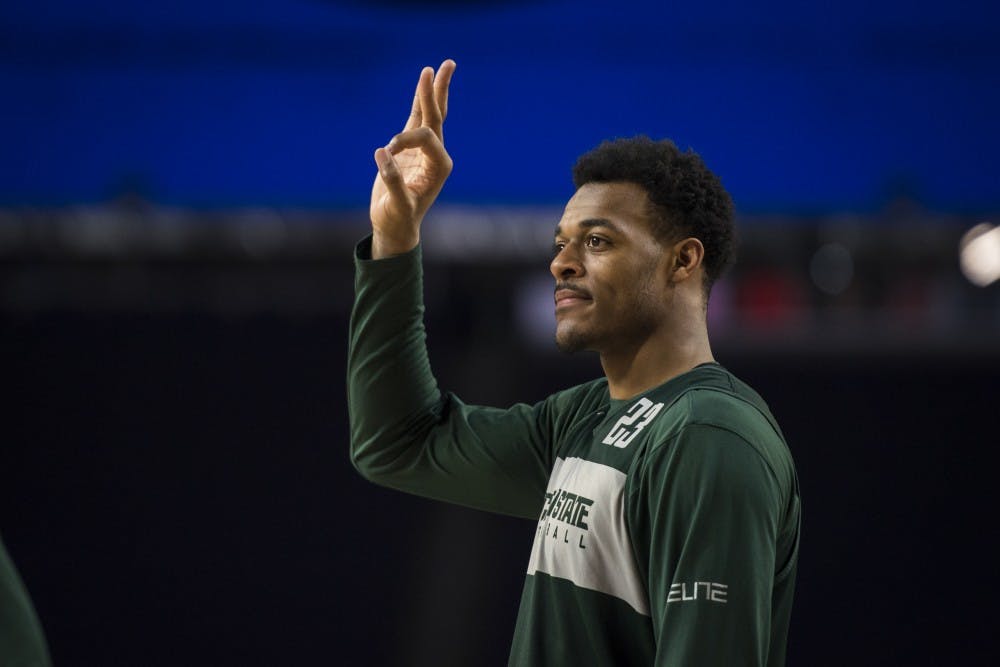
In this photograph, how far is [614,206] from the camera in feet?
6.13

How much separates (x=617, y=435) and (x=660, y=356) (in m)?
0.15

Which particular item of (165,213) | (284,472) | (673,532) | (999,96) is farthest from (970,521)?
(673,532)

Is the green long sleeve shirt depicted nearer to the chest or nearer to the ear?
the chest

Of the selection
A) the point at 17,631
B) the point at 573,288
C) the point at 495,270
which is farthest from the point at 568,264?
the point at 495,270

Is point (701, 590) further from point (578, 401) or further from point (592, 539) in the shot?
point (578, 401)

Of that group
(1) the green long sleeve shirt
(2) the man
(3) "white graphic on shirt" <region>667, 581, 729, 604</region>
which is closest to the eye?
(2) the man

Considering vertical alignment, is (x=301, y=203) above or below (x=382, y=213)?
above

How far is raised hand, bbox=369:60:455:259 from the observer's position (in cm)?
203

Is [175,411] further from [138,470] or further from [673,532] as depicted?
[673,532]

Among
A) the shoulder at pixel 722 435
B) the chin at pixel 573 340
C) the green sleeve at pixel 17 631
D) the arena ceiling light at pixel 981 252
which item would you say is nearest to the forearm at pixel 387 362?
the chin at pixel 573 340

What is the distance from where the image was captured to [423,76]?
204 cm

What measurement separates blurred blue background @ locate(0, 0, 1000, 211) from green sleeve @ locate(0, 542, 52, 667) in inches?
105

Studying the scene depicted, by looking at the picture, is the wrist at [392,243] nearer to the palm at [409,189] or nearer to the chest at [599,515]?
the palm at [409,189]

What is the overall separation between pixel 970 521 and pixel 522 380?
5.80 ft
